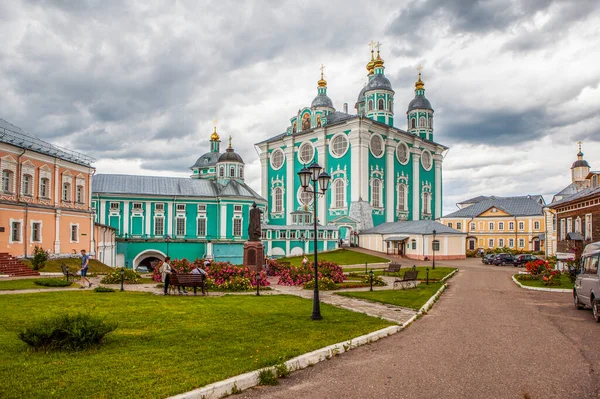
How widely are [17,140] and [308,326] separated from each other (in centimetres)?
2533

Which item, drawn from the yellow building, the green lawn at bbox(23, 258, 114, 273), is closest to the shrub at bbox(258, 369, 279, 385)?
the green lawn at bbox(23, 258, 114, 273)

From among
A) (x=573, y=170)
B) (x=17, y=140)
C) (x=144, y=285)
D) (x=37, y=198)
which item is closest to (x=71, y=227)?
(x=37, y=198)

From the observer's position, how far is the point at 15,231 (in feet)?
88.7

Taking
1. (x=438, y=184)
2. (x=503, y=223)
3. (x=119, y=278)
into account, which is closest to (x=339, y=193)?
(x=438, y=184)

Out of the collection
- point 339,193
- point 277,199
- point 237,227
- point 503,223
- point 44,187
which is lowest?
point 237,227

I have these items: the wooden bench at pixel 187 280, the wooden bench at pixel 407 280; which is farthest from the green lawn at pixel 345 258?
the wooden bench at pixel 187 280

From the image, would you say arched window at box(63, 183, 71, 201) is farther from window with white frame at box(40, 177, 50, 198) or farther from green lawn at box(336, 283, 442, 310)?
green lawn at box(336, 283, 442, 310)

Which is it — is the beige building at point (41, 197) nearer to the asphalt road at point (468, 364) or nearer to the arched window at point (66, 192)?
the arched window at point (66, 192)

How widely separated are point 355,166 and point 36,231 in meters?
35.6

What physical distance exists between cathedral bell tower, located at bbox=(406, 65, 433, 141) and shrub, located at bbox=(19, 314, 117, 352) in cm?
6862

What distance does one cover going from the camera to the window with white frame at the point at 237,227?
52.4 metres

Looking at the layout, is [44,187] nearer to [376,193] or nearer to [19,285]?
[19,285]

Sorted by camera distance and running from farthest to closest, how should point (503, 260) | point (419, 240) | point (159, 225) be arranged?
point (159, 225) → point (419, 240) → point (503, 260)

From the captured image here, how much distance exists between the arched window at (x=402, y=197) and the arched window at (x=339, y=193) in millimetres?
9184
